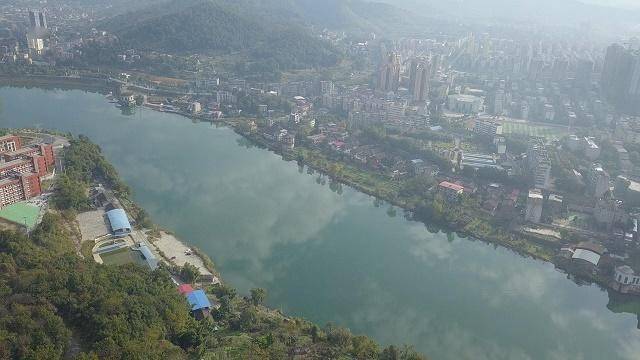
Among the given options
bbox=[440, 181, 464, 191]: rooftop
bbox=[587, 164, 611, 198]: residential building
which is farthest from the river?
bbox=[587, 164, 611, 198]: residential building

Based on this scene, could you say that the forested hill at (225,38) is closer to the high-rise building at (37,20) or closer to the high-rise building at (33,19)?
the high-rise building at (37,20)

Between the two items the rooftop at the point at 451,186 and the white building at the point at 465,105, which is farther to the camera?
the white building at the point at 465,105

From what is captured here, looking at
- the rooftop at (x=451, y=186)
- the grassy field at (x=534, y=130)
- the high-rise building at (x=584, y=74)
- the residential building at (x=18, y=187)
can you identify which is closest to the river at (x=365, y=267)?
the rooftop at (x=451, y=186)

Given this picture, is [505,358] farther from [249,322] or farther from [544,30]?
[544,30]

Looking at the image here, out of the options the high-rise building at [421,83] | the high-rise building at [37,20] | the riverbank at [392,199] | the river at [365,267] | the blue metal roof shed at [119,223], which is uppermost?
the high-rise building at [37,20]

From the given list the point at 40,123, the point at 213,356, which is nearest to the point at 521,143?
the point at 213,356

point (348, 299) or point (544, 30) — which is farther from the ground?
point (544, 30)

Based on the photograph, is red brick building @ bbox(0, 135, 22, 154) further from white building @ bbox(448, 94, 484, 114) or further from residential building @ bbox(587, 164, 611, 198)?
white building @ bbox(448, 94, 484, 114)
